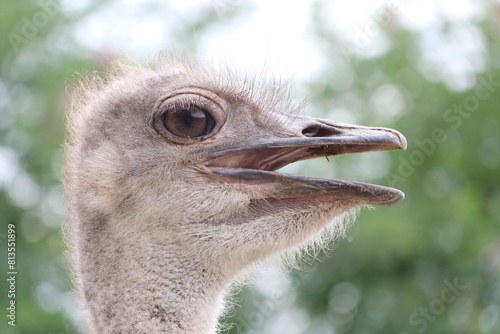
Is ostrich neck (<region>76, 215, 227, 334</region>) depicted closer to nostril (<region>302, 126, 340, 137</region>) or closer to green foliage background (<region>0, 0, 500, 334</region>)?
nostril (<region>302, 126, 340, 137</region>)

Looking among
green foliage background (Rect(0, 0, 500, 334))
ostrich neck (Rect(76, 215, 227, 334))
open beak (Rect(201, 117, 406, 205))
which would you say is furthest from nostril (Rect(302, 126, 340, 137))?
green foliage background (Rect(0, 0, 500, 334))

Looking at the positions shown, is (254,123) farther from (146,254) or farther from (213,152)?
(146,254)

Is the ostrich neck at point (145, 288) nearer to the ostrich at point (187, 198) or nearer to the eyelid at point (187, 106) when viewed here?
the ostrich at point (187, 198)

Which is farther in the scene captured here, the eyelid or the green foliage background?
the green foliage background

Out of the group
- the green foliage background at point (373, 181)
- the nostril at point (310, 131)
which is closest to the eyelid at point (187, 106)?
the nostril at point (310, 131)

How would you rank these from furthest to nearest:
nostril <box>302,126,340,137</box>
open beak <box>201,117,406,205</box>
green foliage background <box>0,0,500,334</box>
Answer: green foliage background <box>0,0,500,334</box> → nostril <box>302,126,340,137</box> → open beak <box>201,117,406,205</box>

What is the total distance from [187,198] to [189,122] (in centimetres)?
30

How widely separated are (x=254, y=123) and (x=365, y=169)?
5.00m

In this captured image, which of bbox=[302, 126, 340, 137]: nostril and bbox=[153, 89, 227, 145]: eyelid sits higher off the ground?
bbox=[153, 89, 227, 145]: eyelid

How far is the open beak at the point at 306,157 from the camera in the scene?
285cm

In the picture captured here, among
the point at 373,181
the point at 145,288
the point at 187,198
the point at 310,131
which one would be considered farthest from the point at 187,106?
the point at 373,181

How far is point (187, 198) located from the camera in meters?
2.97

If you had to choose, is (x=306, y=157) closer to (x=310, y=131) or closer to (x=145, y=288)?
(x=310, y=131)

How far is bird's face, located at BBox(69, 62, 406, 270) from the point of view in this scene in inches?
115
